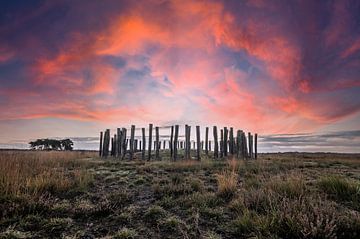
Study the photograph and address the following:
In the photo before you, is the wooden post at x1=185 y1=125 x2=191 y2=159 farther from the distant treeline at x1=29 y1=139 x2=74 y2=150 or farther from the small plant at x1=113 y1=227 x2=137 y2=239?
the distant treeline at x1=29 y1=139 x2=74 y2=150

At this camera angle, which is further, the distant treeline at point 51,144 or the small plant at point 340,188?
the distant treeline at point 51,144

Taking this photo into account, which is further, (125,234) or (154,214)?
(154,214)

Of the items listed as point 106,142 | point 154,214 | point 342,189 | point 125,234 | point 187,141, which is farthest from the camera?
point 106,142

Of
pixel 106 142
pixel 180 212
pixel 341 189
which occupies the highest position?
pixel 106 142

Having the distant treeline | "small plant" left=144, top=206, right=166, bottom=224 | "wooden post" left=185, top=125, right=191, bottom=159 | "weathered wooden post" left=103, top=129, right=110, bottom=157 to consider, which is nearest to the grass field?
"small plant" left=144, top=206, right=166, bottom=224

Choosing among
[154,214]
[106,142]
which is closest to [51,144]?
[106,142]

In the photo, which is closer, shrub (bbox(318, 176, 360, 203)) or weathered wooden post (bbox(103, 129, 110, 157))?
shrub (bbox(318, 176, 360, 203))

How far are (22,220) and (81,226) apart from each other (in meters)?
1.21

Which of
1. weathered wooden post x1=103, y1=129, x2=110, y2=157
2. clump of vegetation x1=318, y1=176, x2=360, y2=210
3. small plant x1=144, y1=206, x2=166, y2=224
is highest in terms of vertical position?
weathered wooden post x1=103, y1=129, x2=110, y2=157

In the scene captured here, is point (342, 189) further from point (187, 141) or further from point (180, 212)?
point (187, 141)

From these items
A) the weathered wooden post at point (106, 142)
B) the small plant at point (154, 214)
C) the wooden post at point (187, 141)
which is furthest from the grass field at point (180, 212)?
the weathered wooden post at point (106, 142)

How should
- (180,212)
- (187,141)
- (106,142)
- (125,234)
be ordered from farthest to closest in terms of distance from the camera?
(106,142)
(187,141)
(180,212)
(125,234)

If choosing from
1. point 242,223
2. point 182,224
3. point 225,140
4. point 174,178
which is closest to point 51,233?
point 182,224

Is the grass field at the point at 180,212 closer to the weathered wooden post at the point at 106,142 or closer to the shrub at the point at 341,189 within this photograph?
the shrub at the point at 341,189
